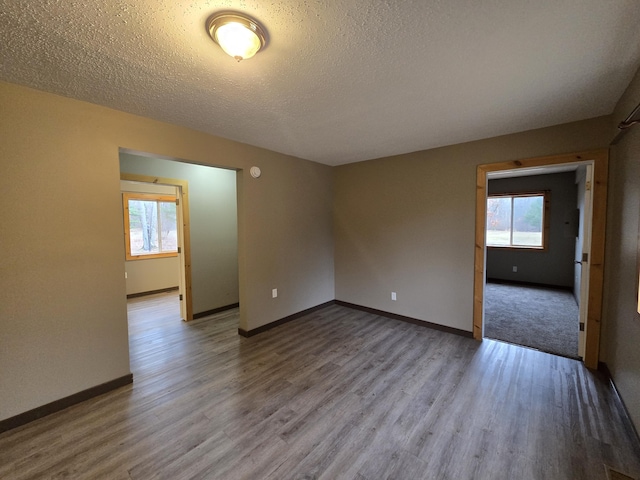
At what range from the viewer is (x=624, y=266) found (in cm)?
211

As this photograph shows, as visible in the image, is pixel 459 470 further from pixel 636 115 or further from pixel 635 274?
pixel 636 115

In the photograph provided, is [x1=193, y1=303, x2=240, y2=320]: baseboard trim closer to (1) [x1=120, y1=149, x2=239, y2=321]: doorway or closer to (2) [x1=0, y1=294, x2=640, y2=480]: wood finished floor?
(1) [x1=120, y1=149, x2=239, y2=321]: doorway

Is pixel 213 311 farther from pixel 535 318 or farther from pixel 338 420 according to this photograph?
pixel 535 318

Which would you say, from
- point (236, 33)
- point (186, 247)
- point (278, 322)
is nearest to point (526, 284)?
point (278, 322)

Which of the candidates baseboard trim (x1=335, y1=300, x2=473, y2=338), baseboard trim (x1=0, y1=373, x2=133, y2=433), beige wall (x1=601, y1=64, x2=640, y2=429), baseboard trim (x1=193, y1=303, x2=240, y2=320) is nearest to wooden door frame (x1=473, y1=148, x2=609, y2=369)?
beige wall (x1=601, y1=64, x2=640, y2=429)

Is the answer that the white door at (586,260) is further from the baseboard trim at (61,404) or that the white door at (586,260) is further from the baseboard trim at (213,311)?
the baseboard trim at (213,311)

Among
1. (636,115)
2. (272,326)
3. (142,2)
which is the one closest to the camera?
(142,2)

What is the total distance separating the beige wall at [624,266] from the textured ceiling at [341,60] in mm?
454

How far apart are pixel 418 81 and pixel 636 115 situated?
1.37 meters

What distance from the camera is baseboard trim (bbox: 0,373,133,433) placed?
6.28 ft

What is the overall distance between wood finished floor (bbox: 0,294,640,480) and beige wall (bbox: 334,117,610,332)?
2.75 feet

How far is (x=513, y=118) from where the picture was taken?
8.34ft

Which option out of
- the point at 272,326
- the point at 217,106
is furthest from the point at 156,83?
the point at 272,326

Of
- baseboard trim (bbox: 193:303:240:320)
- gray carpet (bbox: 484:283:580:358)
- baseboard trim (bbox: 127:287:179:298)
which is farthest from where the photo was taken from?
baseboard trim (bbox: 127:287:179:298)
